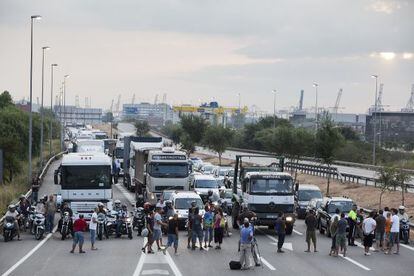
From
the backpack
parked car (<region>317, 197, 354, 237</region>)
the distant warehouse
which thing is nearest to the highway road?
the backpack

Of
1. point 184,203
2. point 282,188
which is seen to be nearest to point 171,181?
point 184,203

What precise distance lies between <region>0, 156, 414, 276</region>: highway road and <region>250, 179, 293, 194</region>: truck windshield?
277 cm

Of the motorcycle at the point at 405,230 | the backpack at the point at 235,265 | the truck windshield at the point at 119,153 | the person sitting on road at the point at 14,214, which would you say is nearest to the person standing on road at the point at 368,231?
the motorcycle at the point at 405,230

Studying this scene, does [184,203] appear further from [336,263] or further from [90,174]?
[336,263]

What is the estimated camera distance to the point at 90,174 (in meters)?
34.0

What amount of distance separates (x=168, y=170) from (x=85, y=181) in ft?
26.4

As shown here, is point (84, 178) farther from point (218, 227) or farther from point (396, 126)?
point (396, 126)

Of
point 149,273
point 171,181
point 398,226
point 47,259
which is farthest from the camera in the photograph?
point 171,181

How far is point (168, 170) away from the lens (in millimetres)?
41281

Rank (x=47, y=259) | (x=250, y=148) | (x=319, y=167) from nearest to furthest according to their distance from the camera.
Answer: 1. (x=47, y=259)
2. (x=319, y=167)
3. (x=250, y=148)

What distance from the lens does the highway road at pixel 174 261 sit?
2252 centimetres

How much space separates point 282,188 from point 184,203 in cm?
439

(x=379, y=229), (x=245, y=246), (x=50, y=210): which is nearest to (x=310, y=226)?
(x=379, y=229)

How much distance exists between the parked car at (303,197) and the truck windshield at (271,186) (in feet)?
26.2
